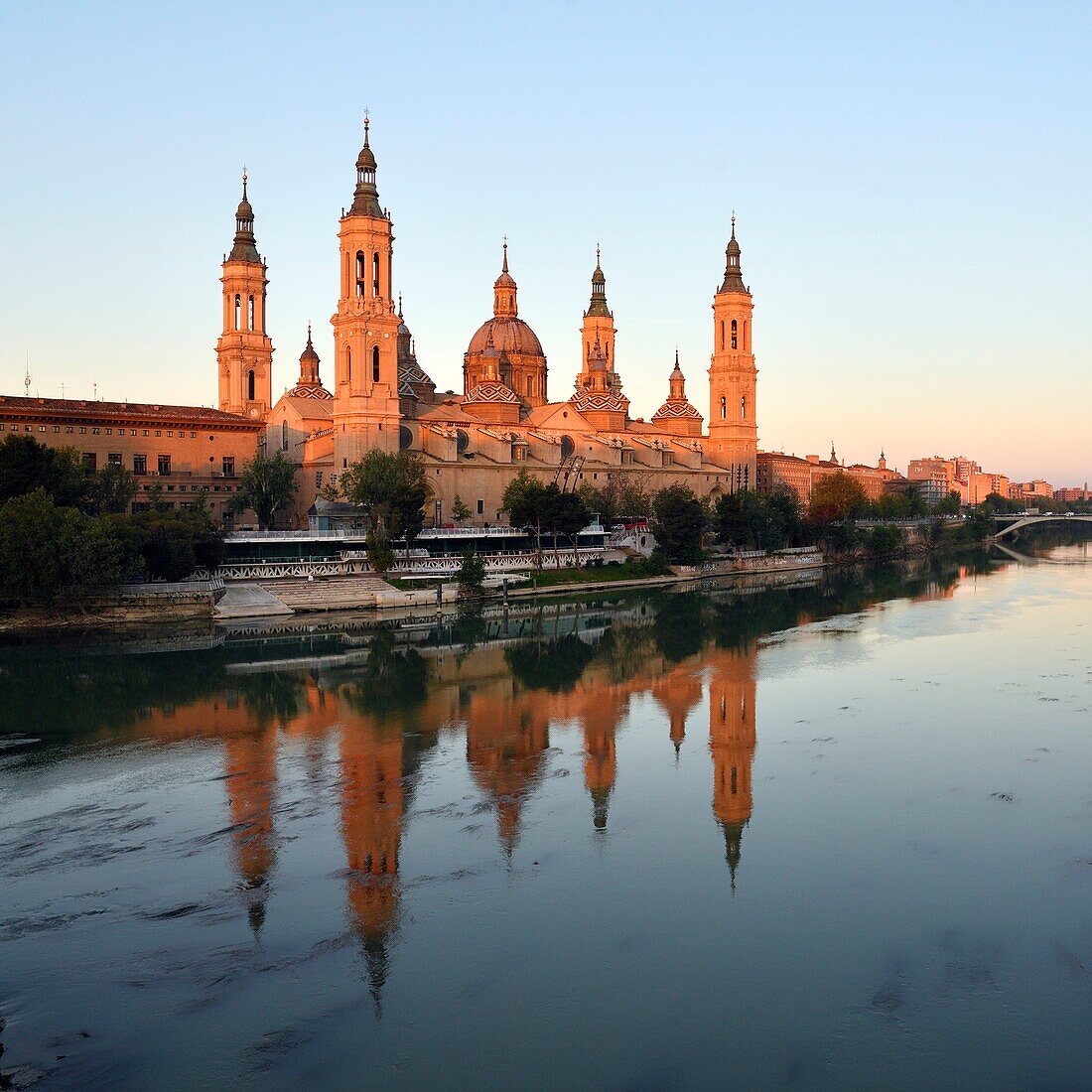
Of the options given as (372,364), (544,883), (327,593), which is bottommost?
(544,883)

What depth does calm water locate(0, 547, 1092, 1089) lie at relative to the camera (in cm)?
888

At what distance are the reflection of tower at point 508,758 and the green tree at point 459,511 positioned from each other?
26.0 meters

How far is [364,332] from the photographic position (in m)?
44.2

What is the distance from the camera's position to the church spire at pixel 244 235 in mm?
49438

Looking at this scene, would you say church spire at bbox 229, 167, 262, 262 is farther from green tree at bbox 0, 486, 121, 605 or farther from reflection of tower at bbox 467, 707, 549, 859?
reflection of tower at bbox 467, 707, 549, 859

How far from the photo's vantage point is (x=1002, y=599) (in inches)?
1642

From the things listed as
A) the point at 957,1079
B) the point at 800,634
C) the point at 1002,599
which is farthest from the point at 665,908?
the point at 1002,599

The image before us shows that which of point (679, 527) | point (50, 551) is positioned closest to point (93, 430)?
point (50, 551)

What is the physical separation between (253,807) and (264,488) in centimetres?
2922

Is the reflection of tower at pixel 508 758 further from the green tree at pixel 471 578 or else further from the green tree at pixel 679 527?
the green tree at pixel 679 527

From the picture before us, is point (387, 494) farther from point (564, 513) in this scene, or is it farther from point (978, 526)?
point (978, 526)

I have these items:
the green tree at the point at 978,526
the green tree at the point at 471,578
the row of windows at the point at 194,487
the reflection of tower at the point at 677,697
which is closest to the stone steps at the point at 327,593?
the green tree at the point at 471,578

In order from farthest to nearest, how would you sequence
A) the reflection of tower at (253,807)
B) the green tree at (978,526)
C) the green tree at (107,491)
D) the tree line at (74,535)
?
the green tree at (978,526) < the green tree at (107,491) < the tree line at (74,535) < the reflection of tower at (253,807)

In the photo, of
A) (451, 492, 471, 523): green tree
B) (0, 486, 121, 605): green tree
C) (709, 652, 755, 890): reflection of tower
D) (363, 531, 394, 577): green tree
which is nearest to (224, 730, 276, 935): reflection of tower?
(709, 652, 755, 890): reflection of tower
